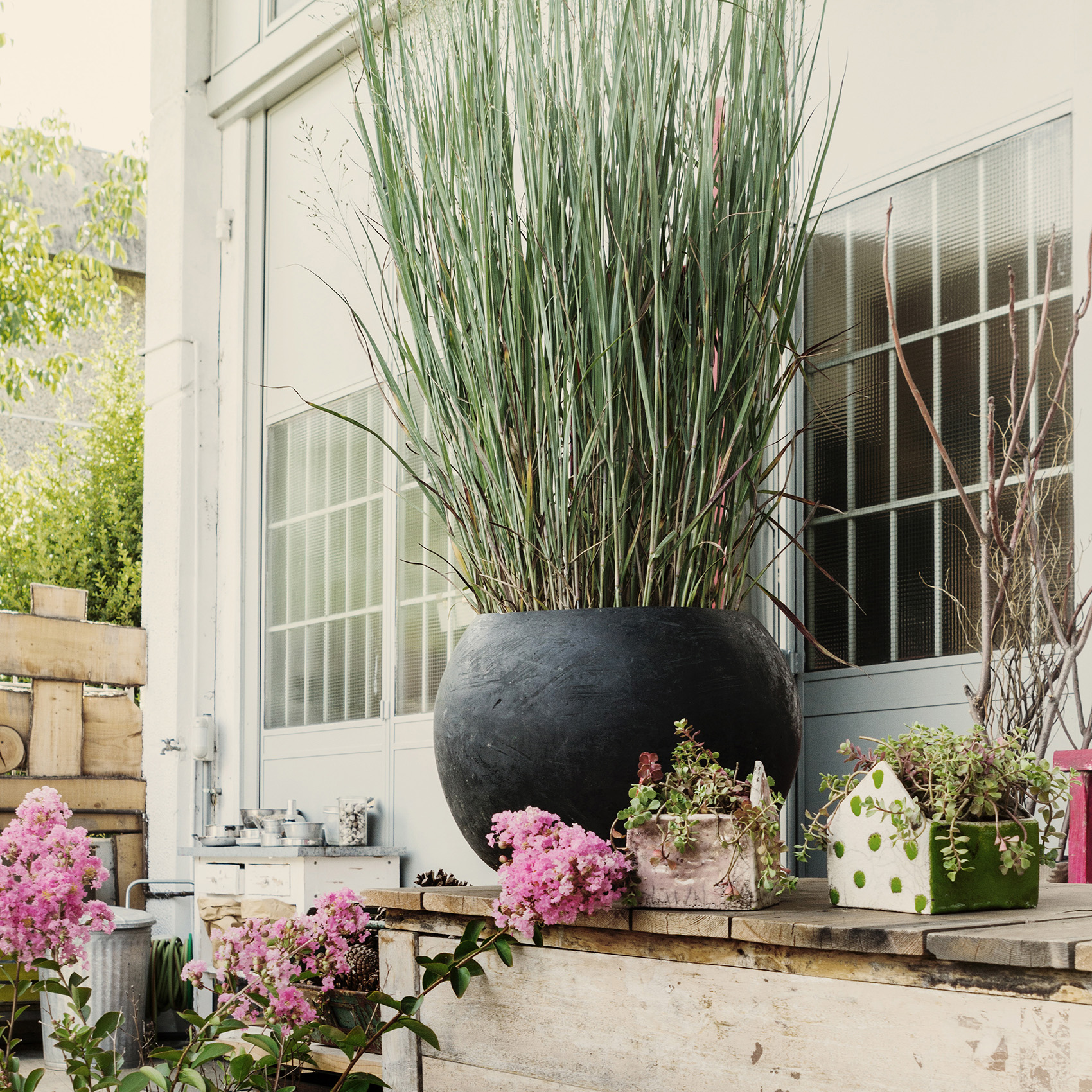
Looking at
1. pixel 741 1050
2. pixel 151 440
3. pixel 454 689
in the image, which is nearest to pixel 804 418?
pixel 454 689

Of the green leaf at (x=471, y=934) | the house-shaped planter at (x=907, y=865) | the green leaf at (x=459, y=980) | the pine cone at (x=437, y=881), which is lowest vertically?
the pine cone at (x=437, y=881)

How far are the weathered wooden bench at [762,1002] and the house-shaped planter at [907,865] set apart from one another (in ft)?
0.09

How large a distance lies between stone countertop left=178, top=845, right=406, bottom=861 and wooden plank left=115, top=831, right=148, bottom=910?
81 cm

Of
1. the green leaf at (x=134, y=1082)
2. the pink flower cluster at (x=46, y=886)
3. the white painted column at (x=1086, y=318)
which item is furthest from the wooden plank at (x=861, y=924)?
the white painted column at (x=1086, y=318)

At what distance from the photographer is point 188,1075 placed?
120 centimetres

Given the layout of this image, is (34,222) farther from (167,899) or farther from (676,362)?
(676,362)

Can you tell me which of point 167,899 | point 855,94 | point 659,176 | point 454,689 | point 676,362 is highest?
point 855,94

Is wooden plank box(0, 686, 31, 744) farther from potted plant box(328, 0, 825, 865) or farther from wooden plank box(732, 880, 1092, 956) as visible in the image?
wooden plank box(732, 880, 1092, 956)

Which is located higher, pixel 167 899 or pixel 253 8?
pixel 253 8

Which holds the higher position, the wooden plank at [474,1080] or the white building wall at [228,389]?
the white building wall at [228,389]

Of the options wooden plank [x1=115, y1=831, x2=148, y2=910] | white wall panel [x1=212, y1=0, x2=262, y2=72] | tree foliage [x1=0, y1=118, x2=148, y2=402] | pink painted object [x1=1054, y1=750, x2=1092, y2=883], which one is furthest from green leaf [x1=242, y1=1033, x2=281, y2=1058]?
tree foliage [x1=0, y1=118, x2=148, y2=402]

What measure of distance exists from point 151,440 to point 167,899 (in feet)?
5.33

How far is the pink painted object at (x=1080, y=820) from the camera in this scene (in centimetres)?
168

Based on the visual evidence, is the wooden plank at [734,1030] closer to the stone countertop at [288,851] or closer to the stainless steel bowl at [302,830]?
the stone countertop at [288,851]
